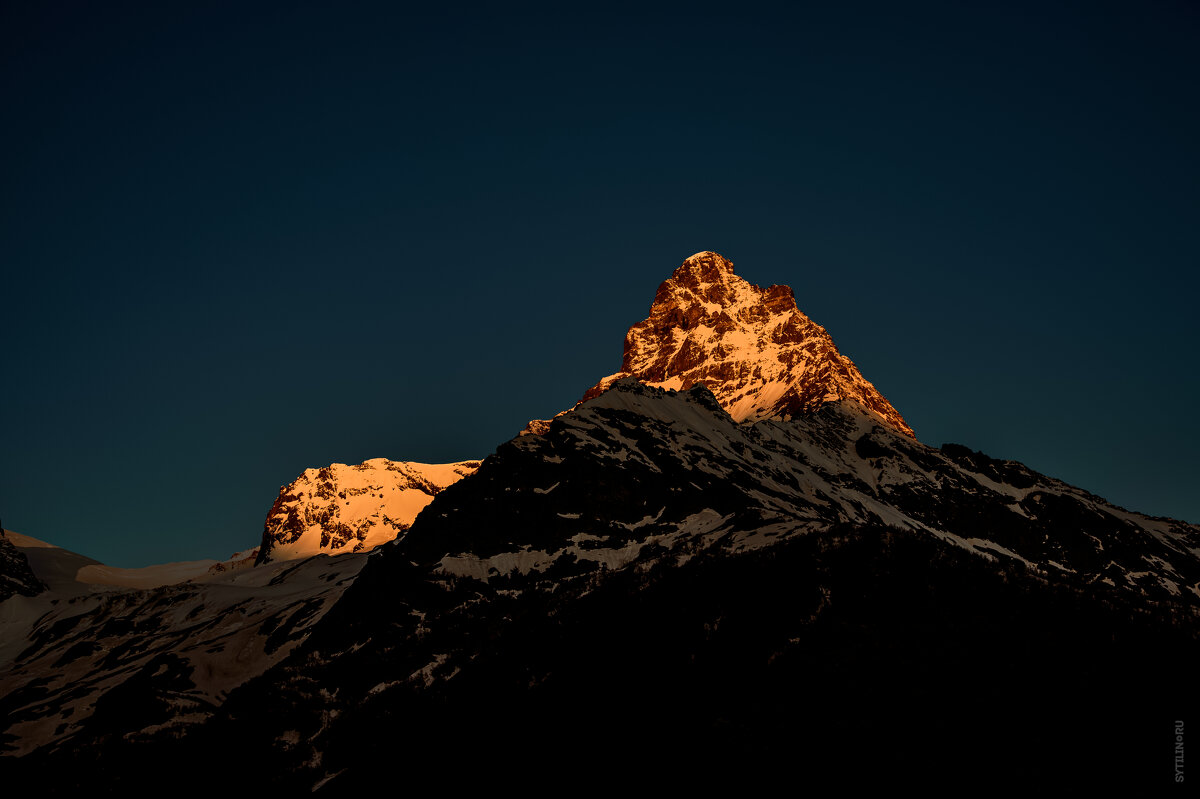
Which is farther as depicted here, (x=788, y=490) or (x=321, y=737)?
(x=788, y=490)

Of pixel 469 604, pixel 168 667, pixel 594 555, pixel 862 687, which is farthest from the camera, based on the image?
pixel 168 667

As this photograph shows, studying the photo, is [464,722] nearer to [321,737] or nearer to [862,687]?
[321,737]

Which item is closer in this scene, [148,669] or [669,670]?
[669,670]

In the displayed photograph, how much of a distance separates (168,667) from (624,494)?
74215mm

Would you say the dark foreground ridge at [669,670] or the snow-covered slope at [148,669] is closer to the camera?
the dark foreground ridge at [669,670]

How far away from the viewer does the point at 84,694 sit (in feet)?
485

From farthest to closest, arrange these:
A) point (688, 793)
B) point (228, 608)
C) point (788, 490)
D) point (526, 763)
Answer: point (228, 608), point (788, 490), point (526, 763), point (688, 793)

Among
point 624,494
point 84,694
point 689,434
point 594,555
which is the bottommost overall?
point 84,694

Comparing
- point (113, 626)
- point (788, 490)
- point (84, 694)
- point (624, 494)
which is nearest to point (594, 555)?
point (624, 494)

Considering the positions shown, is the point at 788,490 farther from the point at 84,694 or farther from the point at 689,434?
the point at 84,694

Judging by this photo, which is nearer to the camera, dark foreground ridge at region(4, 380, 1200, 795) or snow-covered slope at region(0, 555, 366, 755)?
dark foreground ridge at region(4, 380, 1200, 795)

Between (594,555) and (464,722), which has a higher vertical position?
(594,555)

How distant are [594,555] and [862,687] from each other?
57.7m

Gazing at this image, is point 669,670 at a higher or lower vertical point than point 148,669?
higher
